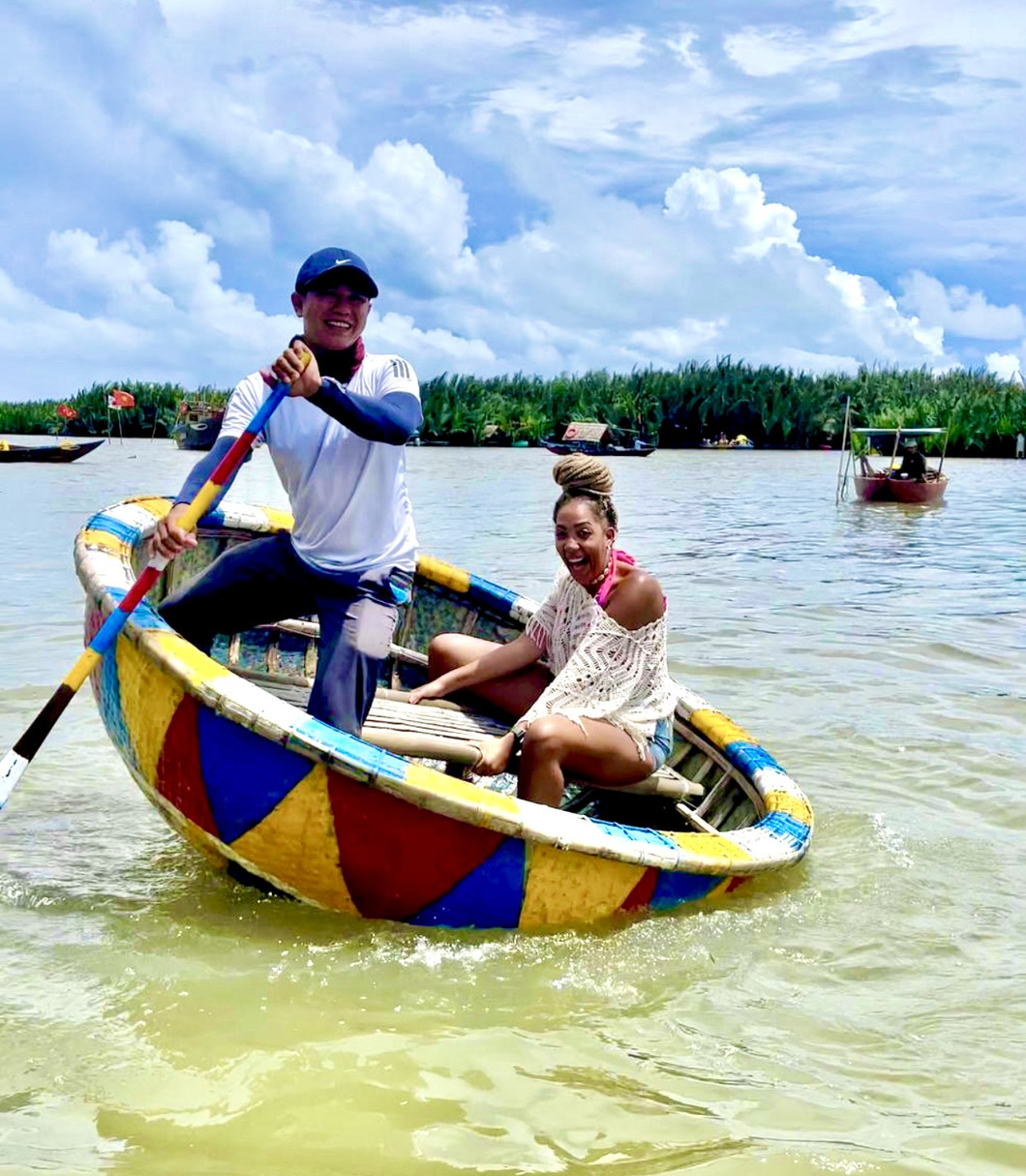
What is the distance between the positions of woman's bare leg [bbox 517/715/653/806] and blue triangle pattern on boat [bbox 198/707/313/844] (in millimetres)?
779

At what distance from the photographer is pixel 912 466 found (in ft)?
76.5

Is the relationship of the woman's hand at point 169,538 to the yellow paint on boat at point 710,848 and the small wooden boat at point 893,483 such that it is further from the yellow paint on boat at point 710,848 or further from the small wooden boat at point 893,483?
the small wooden boat at point 893,483

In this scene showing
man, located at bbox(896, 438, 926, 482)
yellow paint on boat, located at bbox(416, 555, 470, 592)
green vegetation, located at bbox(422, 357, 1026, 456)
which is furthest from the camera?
green vegetation, located at bbox(422, 357, 1026, 456)

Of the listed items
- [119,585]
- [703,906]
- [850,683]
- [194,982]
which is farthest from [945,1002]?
[850,683]

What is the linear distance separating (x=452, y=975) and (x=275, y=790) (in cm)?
65

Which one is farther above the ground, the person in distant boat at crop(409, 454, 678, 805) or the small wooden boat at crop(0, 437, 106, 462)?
the small wooden boat at crop(0, 437, 106, 462)

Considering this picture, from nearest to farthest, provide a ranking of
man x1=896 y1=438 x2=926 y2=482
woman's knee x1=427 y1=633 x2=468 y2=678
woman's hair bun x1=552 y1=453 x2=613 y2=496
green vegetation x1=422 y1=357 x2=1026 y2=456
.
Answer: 1. woman's hair bun x1=552 y1=453 x2=613 y2=496
2. woman's knee x1=427 y1=633 x2=468 y2=678
3. man x1=896 y1=438 x2=926 y2=482
4. green vegetation x1=422 y1=357 x2=1026 y2=456

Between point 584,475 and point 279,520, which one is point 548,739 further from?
point 279,520

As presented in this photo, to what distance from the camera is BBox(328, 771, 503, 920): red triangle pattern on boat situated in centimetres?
330

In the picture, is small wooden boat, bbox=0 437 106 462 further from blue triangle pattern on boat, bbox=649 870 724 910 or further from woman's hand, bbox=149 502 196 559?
blue triangle pattern on boat, bbox=649 870 724 910

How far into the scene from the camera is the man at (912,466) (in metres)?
23.1

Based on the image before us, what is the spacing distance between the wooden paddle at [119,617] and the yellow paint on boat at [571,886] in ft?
4.10

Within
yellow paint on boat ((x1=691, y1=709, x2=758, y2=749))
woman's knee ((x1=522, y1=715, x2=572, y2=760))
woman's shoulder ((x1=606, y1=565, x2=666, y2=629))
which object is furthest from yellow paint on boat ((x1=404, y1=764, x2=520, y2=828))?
yellow paint on boat ((x1=691, y1=709, x2=758, y2=749))

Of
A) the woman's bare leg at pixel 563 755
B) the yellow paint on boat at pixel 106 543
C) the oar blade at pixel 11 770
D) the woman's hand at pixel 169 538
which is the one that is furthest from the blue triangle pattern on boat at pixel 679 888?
the yellow paint on boat at pixel 106 543
